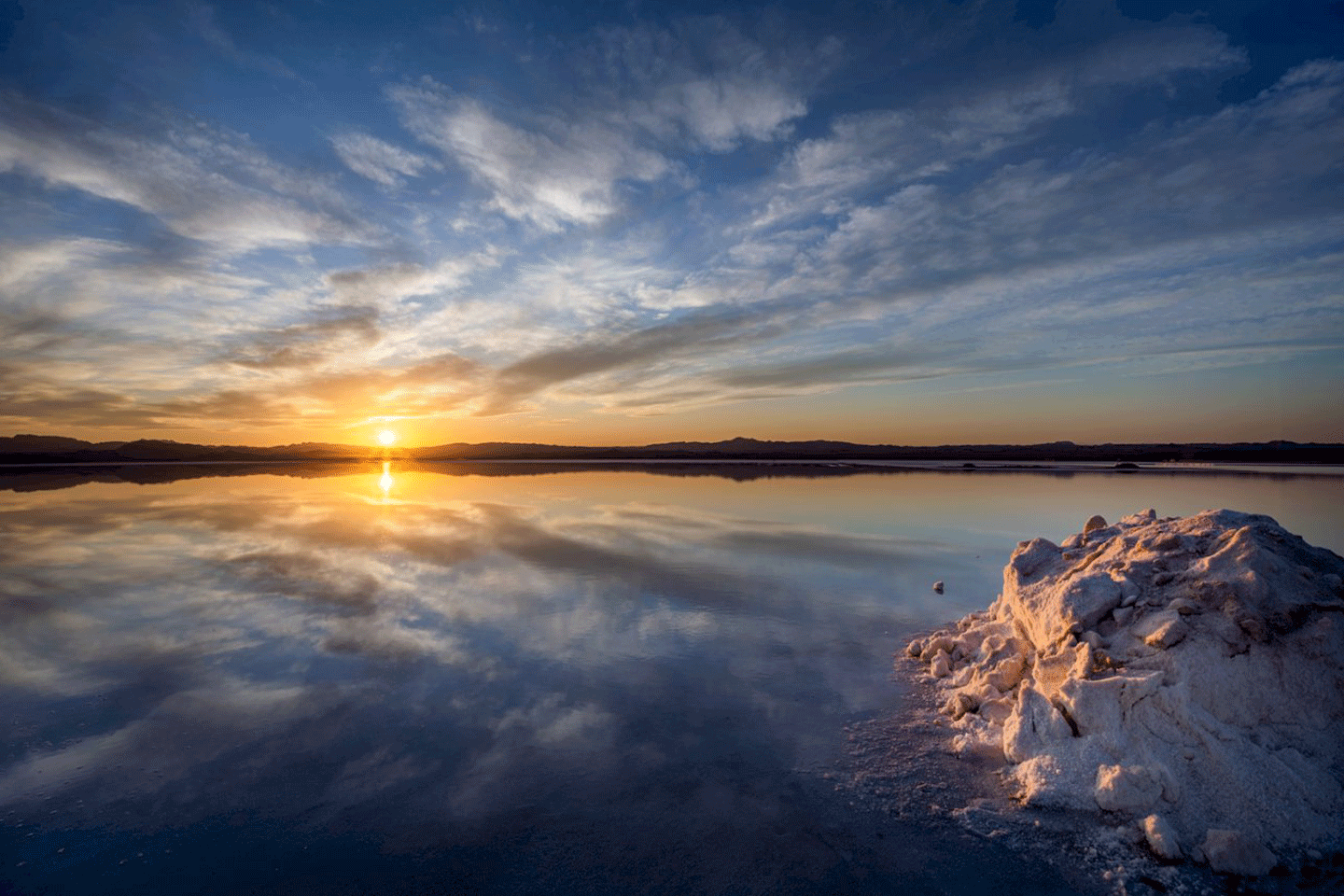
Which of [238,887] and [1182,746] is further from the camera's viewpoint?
[1182,746]

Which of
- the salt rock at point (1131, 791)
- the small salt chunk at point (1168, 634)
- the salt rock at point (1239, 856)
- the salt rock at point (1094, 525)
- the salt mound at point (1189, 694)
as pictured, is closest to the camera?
the salt rock at point (1239, 856)

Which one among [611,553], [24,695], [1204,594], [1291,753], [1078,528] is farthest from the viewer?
[1078,528]

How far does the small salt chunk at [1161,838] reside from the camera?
4152mm

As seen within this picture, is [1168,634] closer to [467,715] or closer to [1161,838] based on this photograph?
[1161,838]

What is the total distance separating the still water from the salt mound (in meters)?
1.07

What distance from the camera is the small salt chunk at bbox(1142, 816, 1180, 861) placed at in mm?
4152

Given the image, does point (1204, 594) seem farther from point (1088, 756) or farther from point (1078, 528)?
point (1078, 528)

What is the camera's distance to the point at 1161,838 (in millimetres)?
4191

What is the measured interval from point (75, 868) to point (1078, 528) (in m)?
20.2

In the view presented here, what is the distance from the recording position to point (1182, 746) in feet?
15.6

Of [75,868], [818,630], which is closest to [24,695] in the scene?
[75,868]

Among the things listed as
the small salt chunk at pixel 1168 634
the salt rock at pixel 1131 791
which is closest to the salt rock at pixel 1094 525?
the small salt chunk at pixel 1168 634

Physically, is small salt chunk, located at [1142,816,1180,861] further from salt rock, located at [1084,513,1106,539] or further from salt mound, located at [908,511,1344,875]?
salt rock, located at [1084,513,1106,539]

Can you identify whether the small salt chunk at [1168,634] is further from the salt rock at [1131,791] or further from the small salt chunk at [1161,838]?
the small salt chunk at [1161,838]
